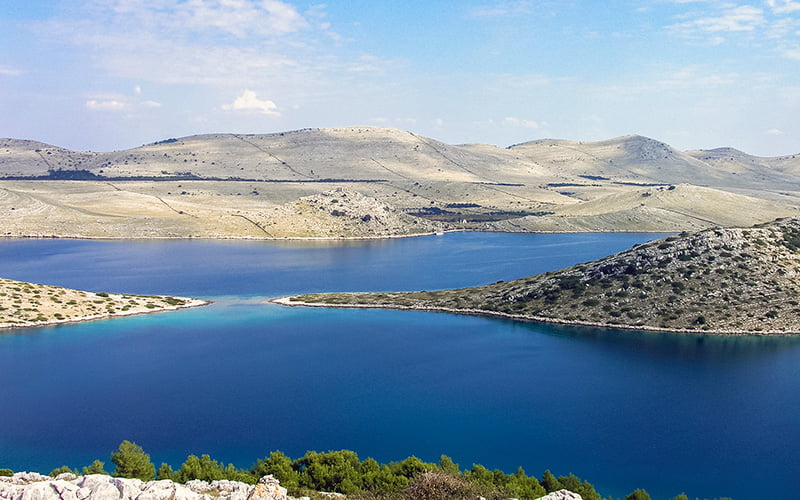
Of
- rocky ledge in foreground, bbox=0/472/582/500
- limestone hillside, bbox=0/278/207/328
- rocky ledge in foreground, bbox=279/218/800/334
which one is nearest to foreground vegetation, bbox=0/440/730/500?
rocky ledge in foreground, bbox=0/472/582/500

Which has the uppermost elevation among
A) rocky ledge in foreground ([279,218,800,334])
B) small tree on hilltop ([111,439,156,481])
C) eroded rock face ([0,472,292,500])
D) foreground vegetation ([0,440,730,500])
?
rocky ledge in foreground ([279,218,800,334])

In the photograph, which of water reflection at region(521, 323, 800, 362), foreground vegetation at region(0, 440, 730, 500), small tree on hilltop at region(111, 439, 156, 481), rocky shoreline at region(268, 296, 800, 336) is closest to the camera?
foreground vegetation at region(0, 440, 730, 500)

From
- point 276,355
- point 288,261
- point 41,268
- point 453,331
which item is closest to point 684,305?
point 453,331

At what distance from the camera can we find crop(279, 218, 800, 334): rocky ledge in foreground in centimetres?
8050

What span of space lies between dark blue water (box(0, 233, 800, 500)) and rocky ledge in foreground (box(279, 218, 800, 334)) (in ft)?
12.6

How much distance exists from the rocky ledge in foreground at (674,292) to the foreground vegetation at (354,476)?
47070mm

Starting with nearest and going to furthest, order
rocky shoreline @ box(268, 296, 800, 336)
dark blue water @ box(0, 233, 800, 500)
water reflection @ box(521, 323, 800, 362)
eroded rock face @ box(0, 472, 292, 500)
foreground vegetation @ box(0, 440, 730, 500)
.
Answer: eroded rock face @ box(0, 472, 292, 500) → foreground vegetation @ box(0, 440, 730, 500) → dark blue water @ box(0, 233, 800, 500) → water reflection @ box(521, 323, 800, 362) → rocky shoreline @ box(268, 296, 800, 336)

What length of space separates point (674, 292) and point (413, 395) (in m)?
43.6

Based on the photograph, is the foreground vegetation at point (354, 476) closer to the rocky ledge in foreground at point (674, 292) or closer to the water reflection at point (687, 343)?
the water reflection at point (687, 343)

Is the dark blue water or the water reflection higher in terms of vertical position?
the water reflection

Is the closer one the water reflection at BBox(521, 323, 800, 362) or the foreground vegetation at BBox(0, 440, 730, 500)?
the foreground vegetation at BBox(0, 440, 730, 500)

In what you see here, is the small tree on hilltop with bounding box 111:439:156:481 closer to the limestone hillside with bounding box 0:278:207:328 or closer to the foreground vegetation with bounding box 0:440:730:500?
the foreground vegetation with bounding box 0:440:730:500

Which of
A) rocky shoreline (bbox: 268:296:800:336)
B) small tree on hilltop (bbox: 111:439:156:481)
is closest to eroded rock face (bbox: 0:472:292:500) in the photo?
small tree on hilltop (bbox: 111:439:156:481)

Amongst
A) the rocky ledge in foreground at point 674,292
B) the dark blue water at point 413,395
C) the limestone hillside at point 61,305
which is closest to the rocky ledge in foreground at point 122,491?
the dark blue water at point 413,395
